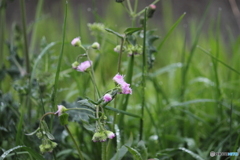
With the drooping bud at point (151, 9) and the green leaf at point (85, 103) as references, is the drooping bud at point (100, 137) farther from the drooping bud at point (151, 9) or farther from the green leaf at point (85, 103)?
the drooping bud at point (151, 9)

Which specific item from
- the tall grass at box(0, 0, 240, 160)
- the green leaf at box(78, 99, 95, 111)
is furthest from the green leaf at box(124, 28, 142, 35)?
the green leaf at box(78, 99, 95, 111)

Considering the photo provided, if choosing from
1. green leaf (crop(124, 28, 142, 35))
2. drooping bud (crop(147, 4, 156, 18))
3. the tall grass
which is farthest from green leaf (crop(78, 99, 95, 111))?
drooping bud (crop(147, 4, 156, 18))

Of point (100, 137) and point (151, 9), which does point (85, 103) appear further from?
point (151, 9)

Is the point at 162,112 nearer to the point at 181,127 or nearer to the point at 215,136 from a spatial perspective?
the point at 181,127

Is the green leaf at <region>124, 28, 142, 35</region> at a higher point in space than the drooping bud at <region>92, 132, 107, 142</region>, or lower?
higher

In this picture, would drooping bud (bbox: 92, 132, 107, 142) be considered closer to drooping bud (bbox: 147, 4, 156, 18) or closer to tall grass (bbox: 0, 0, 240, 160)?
tall grass (bbox: 0, 0, 240, 160)

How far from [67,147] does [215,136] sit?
1.62 feet

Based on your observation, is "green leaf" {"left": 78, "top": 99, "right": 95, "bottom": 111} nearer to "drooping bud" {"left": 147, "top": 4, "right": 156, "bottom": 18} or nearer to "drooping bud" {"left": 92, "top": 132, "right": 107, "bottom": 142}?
"drooping bud" {"left": 92, "top": 132, "right": 107, "bottom": 142}

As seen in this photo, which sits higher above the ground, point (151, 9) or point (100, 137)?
point (151, 9)

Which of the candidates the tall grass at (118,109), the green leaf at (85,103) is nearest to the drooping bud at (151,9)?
the tall grass at (118,109)

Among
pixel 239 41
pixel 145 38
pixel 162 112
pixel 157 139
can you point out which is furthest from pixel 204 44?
pixel 145 38

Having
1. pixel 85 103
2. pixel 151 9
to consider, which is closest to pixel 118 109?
pixel 85 103

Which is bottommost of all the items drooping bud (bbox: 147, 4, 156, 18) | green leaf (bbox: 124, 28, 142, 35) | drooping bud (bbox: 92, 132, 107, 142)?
drooping bud (bbox: 92, 132, 107, 142)

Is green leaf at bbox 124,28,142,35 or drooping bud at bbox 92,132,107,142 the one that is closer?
drooping bud at bbox 92,132,107,142
